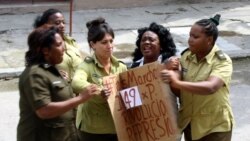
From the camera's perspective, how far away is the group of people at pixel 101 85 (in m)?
3.87

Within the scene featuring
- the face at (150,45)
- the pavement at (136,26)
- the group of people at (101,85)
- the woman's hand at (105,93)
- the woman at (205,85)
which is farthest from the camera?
the pavement at (136,26)

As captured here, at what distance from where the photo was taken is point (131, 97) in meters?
4.27

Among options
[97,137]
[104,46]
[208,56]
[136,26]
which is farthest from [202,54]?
[136,26]

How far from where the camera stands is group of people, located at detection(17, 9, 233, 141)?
3.87 meters

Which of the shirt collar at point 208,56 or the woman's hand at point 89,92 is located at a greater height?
the shirt collar at point 208,56

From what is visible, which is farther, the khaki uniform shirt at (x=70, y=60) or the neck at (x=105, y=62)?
the khaki uniform shirt at (x=70, y=60)

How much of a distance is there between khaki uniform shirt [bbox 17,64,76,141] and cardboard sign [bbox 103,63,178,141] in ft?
1.21

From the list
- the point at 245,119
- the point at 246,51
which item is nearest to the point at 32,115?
the point at 245,119

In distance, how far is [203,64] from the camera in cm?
434

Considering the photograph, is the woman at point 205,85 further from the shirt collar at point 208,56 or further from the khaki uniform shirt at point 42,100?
the khaki uniform shirt at point 42,100

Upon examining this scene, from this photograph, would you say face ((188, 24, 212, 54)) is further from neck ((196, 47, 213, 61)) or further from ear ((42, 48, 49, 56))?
ear ((42, 48, 49, 56))

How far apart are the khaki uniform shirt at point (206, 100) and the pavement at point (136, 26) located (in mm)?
5051

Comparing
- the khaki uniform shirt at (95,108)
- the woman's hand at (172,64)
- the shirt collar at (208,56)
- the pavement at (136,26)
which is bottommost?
the pavement at (136,26)

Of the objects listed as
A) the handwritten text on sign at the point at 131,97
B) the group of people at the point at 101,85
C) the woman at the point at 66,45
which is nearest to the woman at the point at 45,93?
the group of people at the point at 101,85
